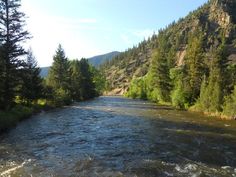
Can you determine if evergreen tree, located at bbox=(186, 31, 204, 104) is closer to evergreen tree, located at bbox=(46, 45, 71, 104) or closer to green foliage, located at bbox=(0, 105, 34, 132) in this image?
evergreen tree, located at bbox=(46, 45, 71, 104)

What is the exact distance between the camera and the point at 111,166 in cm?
1817

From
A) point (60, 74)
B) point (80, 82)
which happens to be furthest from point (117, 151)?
point (80, 82)

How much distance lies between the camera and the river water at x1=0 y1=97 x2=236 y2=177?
17375 mm

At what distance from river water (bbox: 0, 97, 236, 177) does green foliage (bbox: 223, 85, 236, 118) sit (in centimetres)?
825

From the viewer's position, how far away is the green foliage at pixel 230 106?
41781 mm

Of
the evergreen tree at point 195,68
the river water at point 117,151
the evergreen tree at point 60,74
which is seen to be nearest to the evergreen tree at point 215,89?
the evergreen tree at point 195,68

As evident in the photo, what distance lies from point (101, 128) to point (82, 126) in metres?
2.52

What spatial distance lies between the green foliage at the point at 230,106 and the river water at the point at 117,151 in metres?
8.25

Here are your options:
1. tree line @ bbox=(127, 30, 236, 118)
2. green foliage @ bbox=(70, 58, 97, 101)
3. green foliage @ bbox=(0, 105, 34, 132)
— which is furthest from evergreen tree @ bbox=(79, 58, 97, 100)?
green foliage @ bbox=(0, 105, 34, 132)

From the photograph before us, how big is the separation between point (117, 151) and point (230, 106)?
2580cm

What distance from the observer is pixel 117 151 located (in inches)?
870

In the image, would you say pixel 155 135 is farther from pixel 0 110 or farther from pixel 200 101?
pixel 200 101

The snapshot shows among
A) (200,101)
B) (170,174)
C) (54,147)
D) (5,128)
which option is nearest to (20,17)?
(5,128)

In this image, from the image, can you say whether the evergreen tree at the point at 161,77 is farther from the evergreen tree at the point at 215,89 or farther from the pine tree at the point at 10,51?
the pine tree at the point at 10,51
